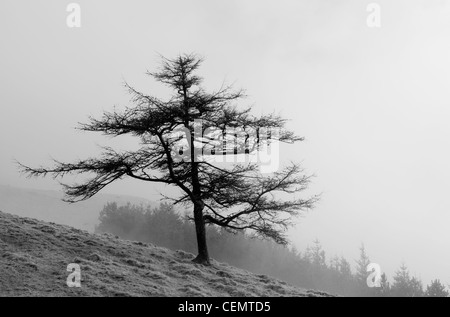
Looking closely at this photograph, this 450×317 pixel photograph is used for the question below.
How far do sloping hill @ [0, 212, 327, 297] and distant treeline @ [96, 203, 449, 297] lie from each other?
45.9 m

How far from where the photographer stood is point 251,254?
76.8 metres

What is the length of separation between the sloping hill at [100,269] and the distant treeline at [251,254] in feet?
151

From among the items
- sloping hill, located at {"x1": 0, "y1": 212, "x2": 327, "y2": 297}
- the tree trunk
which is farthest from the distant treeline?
sloping hill, located at {"x1": 0, "y1": 212, "x2": 327, "y2": 297}

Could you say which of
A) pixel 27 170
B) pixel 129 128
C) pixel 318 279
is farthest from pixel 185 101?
pixel 318 279

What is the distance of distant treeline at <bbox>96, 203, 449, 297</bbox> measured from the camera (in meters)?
70.4

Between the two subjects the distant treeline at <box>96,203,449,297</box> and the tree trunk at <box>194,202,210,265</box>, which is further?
the distant treeline at <box>96,203,449,297</box>

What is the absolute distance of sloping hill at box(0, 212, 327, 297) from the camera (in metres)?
13.0

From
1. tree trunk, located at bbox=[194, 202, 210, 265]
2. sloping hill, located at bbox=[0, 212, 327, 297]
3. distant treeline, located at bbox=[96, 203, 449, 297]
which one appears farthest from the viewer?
distant treeline, located at bbox=[96, 203, 449, 297]

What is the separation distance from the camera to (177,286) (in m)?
15.2

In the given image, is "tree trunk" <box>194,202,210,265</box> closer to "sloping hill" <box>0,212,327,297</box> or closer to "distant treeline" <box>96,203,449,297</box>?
"sloping hill" <box>0,212,327,297</box>

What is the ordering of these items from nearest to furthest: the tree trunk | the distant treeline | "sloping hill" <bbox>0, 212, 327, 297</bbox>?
"sloping hill" <bbox>0, 212, 327, 297</bbox>, the tree trunk, the distant treeline
